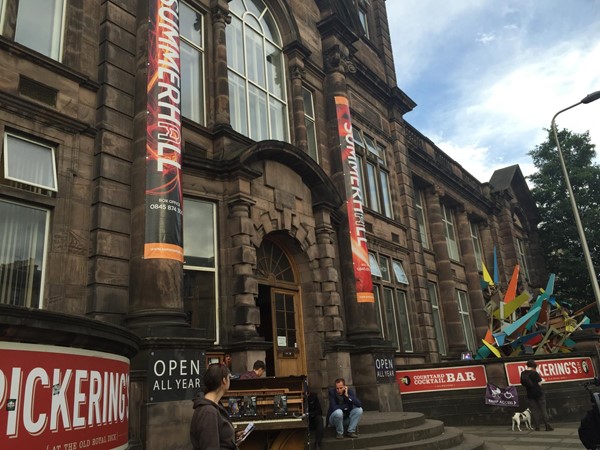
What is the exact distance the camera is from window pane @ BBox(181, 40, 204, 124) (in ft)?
38.0

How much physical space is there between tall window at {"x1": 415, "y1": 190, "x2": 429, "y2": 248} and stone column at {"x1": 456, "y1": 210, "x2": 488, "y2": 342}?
3.77 metres

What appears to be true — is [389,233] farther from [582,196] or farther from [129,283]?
[582,196]

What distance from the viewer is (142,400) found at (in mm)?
7344

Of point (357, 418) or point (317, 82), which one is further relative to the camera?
→ point (317, 82)

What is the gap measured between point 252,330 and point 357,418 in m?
2.80

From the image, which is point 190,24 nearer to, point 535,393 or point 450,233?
A: point 535,393

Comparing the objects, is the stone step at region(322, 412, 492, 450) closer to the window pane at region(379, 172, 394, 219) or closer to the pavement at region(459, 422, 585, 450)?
the pavement at region(459, 422, 585, 450)

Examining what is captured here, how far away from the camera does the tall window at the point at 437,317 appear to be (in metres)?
22.3

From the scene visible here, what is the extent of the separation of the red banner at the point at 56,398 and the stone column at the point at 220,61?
8.15 metres

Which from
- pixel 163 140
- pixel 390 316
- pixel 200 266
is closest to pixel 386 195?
Result: pixel 390 316

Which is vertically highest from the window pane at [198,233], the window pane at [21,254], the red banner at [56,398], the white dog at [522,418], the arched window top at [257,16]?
the arched window top at [257,16]

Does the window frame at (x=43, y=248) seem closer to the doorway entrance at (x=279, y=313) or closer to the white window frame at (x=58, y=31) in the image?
the white window frame at (x=58, y=31)

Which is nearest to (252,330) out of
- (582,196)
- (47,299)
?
(47,299)

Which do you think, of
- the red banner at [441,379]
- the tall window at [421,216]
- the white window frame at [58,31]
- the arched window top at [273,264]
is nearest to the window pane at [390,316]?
the red banner at [441,379]
